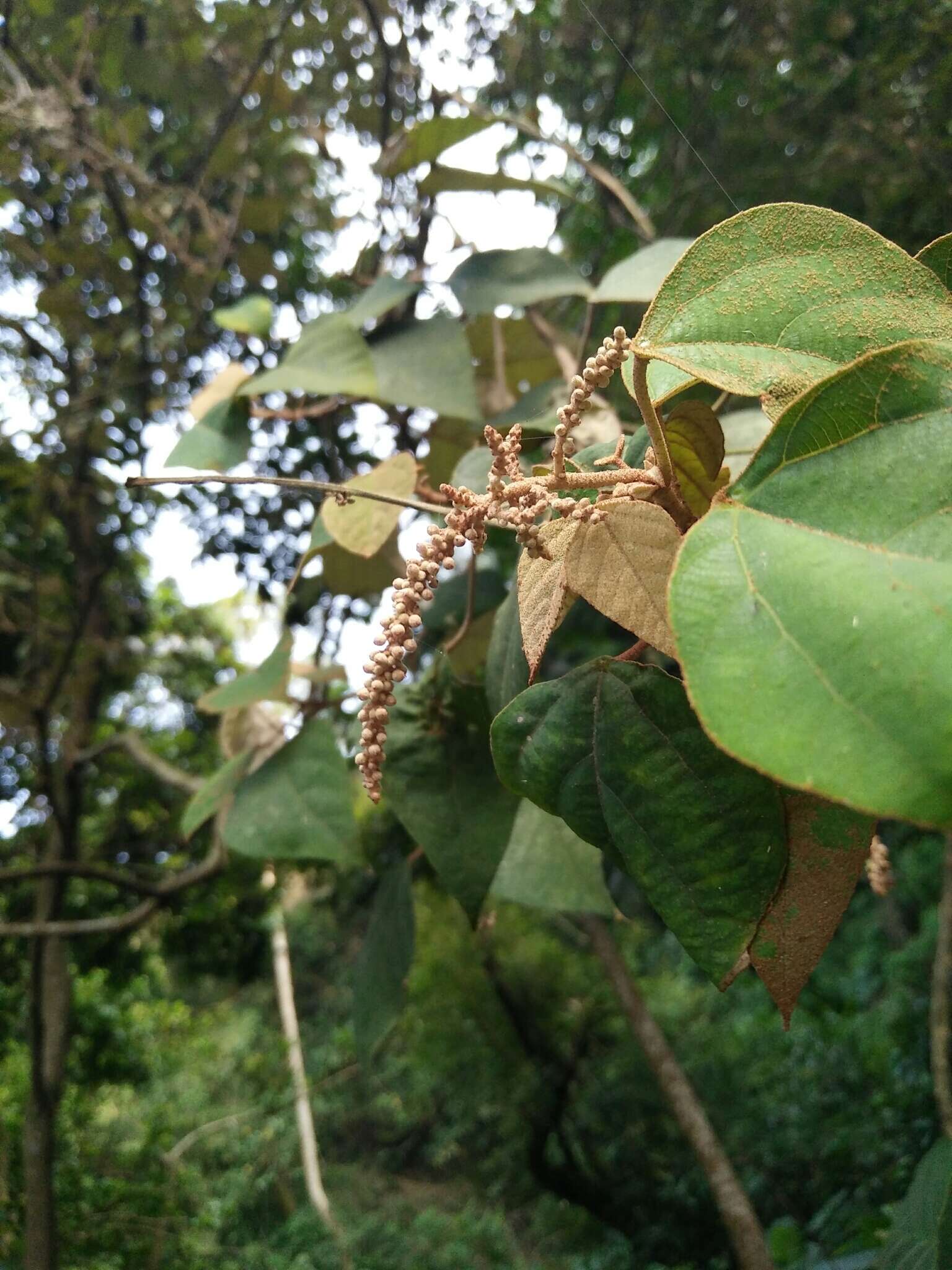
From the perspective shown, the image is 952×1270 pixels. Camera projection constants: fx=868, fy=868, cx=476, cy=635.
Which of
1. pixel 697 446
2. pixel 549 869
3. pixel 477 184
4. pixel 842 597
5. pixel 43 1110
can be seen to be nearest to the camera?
pixel 842 597

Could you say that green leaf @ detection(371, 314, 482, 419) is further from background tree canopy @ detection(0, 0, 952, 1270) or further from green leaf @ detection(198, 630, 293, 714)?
green leaf @ detection(198, 630, 293, 714)

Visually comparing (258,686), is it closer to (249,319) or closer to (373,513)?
(373,513)

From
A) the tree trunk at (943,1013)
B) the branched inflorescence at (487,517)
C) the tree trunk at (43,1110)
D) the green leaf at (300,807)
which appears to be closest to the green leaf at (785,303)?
the branched inflorescence at (487,517)

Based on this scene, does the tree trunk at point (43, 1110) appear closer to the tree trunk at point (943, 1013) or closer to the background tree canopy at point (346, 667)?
the background tree canopy at point (346, 667)

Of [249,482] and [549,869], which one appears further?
[549,869]

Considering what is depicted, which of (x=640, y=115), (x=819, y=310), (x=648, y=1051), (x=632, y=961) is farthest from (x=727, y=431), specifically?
(x=632, y=961)

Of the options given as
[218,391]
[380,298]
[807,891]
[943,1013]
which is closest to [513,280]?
[380,298]

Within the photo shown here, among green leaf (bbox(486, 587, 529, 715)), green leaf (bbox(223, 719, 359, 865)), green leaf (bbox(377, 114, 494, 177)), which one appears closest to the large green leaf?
green leaf (bbox(486, 587, 529, 715))
